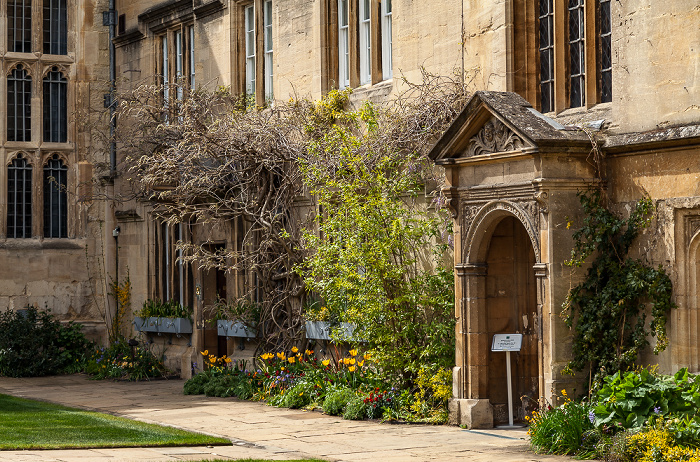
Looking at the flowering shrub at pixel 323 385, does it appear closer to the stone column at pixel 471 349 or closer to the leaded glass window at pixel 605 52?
the stone column at pixel 471 349

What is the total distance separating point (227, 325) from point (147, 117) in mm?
3723

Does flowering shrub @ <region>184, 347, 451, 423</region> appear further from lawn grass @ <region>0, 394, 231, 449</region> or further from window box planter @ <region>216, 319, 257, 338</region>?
lawn grass @ <region>0, 394, 231, 449</region>

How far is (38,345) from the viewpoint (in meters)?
19.4

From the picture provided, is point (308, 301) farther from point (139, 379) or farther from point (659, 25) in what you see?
point (659, 25)

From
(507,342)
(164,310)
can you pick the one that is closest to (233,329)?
(164,310)

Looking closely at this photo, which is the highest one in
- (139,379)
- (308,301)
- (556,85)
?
(556,85)

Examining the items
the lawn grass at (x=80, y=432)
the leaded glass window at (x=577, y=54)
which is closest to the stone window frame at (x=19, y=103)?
the lawn grass at (x=80, y=432)

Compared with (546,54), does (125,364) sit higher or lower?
lower

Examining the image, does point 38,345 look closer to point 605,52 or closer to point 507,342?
point 507,342

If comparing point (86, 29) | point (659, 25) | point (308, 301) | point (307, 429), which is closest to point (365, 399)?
point (307, 429)

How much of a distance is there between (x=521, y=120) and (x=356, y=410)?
4.03m

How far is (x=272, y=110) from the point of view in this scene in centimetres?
1558

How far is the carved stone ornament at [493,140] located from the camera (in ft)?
36.2

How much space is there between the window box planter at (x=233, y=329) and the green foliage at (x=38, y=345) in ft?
12.8
